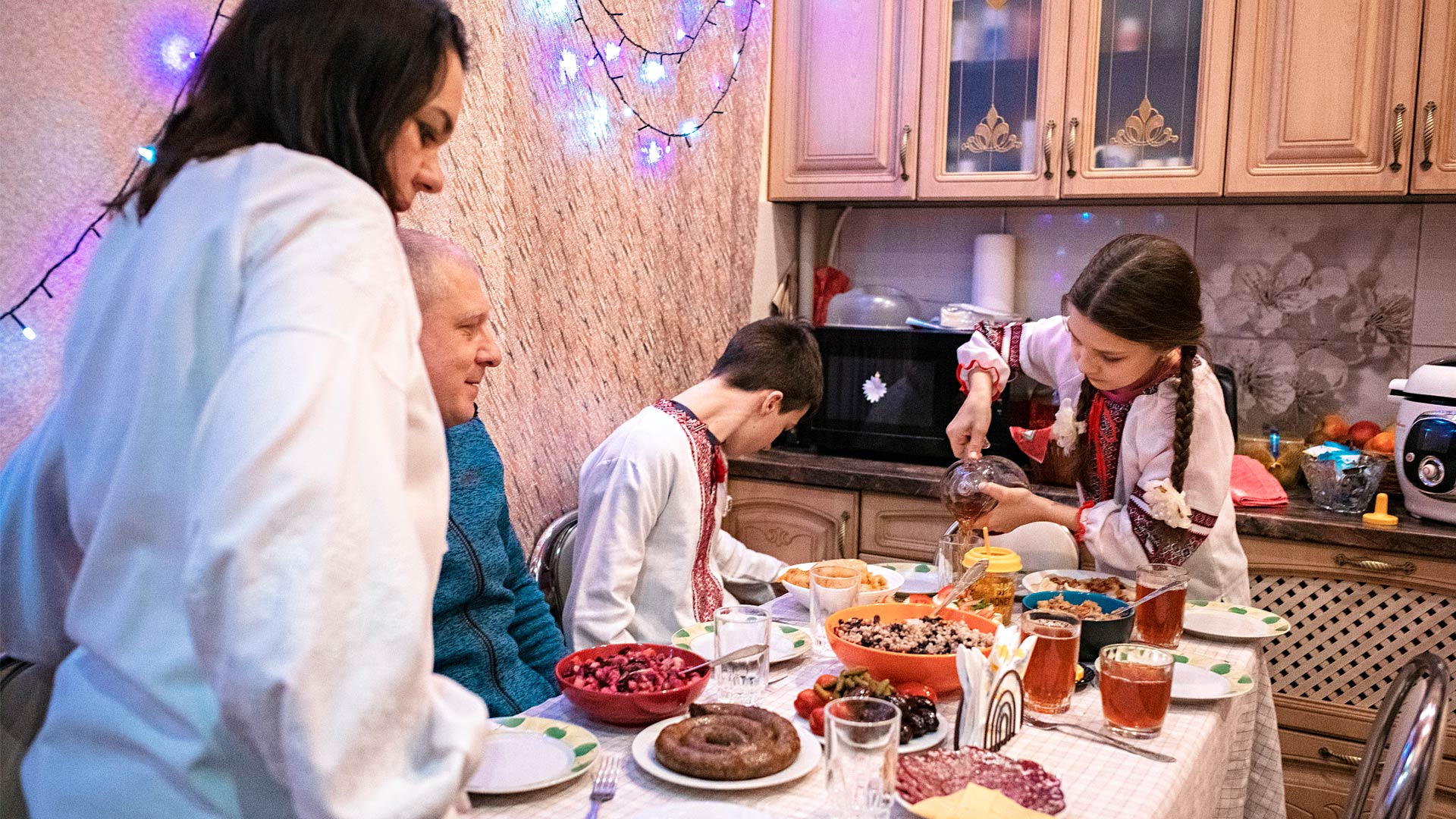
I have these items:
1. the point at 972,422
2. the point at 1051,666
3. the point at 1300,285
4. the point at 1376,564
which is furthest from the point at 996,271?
the point at 1051,666

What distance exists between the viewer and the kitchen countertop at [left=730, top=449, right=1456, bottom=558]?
8.32 ft

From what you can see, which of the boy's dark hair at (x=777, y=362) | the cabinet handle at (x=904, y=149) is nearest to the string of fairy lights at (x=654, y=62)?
the cabinet handle at (x=904, y=149)

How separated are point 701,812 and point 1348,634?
7.15ft

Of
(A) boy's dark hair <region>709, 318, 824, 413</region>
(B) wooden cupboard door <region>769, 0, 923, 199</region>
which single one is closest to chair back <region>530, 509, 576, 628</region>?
(A) boy's dark hair <region>709, 318, 824, 413</region>

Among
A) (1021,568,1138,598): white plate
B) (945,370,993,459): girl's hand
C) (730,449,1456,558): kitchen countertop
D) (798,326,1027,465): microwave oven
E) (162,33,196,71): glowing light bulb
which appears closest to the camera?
(162,33,196,71): glowing light bulb

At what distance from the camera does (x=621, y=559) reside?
1.91 metres

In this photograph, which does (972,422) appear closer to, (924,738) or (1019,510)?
(1019,510)

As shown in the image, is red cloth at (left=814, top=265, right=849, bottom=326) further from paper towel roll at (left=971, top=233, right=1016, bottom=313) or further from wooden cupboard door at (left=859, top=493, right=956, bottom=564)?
wooden cupboard door at (left=859, top=493, right=956, bottom=564)

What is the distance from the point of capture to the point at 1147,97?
3006mm

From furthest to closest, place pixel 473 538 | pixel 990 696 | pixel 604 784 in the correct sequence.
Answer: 1. pixel 473 538
2. pixel 990 696
3. pixel 604 784

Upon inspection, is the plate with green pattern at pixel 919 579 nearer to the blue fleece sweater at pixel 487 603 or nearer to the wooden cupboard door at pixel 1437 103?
the blue fleece sweater at pixel 487 603

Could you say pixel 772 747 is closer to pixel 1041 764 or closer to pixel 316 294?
pixel 1041 764

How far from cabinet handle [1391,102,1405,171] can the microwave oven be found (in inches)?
43.8

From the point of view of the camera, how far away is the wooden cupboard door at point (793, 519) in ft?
10.1
